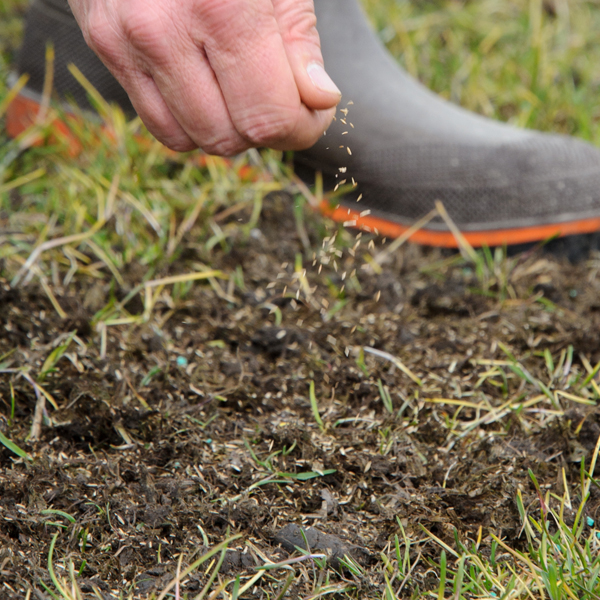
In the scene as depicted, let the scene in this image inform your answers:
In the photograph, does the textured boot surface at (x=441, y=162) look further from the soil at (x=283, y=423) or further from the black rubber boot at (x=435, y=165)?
the soil at (x=283, y=423)

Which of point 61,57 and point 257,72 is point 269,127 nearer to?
point 257,72

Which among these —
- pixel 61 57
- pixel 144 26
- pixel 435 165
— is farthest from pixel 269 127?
pixel 61 57

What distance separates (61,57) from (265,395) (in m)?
1.24

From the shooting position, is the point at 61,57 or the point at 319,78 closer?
the point at 319,78

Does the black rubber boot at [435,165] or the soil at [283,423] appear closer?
the soil at [283,423]

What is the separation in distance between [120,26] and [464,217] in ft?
3.39

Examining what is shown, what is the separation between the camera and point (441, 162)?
1602mm

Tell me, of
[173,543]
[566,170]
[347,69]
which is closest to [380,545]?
[173,543]

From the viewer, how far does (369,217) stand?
1639mm

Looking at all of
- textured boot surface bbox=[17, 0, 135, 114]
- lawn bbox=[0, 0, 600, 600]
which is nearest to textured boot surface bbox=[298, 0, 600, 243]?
lawn bbox=[0, 0, 600, 600]

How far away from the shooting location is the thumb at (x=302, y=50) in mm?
824

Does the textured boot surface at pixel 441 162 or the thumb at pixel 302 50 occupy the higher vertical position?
the thumb at pixel 302 50

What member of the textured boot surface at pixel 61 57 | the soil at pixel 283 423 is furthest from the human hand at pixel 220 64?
the textured boot surface at pixel 61 57

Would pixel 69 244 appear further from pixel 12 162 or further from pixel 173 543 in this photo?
pixel 173 543
